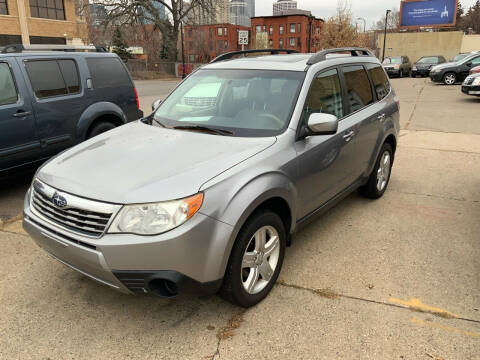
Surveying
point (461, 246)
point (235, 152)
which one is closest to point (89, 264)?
point (235, 152)

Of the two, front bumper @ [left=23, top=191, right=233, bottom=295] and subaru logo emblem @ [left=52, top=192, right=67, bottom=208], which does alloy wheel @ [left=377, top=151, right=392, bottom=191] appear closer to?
front bumper @ [left=23, top=191, right=233, bottom=295]

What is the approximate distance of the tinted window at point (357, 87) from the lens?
166 inches

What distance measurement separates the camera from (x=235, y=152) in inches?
114

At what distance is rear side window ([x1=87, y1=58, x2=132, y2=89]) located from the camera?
245 inches

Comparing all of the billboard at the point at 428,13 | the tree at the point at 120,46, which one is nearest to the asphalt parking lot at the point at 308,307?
the tree at the point at 120,46

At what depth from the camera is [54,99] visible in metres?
5.53

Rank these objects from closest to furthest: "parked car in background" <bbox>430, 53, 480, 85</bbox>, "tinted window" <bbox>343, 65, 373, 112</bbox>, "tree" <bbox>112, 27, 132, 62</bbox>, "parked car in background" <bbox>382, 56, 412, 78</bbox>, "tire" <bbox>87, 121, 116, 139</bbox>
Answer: "tinted window" <bbox>343, 65, 373, 112</bbox>, "tire" <bbox>87, 121, 116, 139</bbox>, "parked car in background" <bbox>430, 53, 480, 85</bbox>, "parked car in background" <bbox>382, 56, 412, 78</bbox>, "tree" <bbox>112, 27, 132, 62</bbox>

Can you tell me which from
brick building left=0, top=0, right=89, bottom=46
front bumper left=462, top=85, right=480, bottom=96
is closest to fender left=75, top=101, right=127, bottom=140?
front bumper left=462, top=85, right=480, bottom=96

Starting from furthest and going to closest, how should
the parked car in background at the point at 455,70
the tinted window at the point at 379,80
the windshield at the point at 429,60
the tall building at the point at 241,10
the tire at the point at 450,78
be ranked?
the tall building at the point at 241,10 < the windshield at the point at 429,60 < the tire at the point at 450,78 < the parked car in background at the point at 455,70 < the tinted window at the point at 379,80

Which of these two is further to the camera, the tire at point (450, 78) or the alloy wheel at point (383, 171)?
the tire at point (450, 78)

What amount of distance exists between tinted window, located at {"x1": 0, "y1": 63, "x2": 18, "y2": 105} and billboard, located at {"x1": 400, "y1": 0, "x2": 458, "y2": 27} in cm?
5498

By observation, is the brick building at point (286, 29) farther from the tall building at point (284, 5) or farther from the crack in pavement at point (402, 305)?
the crack in pavement at point (402, 305)

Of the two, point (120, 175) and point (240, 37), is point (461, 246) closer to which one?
point (120, 175)

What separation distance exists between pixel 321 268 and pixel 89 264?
6.38 feet
